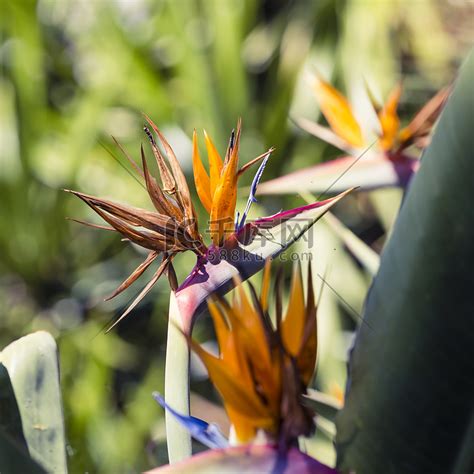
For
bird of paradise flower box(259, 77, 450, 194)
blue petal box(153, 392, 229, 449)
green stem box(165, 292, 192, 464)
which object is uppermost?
bird of paradise flower box(259, 77, 450, 194)

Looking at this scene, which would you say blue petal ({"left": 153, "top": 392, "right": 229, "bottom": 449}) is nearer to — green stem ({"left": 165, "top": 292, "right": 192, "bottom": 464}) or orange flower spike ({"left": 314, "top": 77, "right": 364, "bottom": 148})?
green stem ({"left": 165, "top": 292, "right": 192, "bottom": 464})

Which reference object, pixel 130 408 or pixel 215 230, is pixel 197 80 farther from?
pixel 215 230

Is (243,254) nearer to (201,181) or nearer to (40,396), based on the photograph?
Answer: (201,181)

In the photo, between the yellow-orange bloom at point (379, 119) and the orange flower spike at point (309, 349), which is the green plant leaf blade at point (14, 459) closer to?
the orange flower spike at point (309, 349)

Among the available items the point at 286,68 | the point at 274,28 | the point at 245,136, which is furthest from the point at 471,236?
the point at 274,28

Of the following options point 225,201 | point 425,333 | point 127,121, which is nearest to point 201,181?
point 225,201

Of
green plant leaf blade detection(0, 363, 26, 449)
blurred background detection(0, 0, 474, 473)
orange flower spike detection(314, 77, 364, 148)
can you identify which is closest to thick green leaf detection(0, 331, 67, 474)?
green plant leaf blade detection(0, 363, 26, 449)

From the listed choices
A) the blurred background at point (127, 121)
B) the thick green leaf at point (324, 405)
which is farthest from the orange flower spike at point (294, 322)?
the blurred background at point (127, 121)
